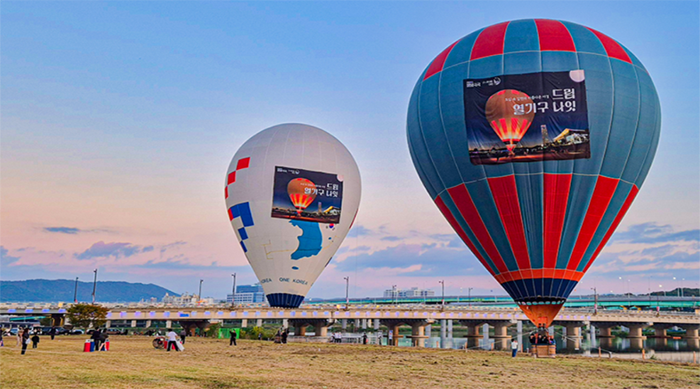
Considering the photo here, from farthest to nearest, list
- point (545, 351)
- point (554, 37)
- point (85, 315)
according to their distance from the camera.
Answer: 1. point (85, 315)
2. point (554, 37)
3. point (545, 351)

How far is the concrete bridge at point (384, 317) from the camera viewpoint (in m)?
67.5

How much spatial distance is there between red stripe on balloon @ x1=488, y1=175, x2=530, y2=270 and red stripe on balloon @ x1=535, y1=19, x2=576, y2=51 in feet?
26.9

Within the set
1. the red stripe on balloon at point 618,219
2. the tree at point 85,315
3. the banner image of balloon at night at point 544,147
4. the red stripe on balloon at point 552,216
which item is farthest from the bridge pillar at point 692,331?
the tree at point 85,315

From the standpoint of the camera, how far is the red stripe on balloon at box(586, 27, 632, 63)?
1387 inches

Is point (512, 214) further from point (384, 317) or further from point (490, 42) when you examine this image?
point (384, 317)

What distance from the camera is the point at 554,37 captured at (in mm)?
35062

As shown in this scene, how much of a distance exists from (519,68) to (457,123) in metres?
4.73

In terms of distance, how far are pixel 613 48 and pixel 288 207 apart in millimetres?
30962

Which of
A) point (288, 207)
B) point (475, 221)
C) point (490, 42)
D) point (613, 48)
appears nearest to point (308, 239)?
point (288, 207)

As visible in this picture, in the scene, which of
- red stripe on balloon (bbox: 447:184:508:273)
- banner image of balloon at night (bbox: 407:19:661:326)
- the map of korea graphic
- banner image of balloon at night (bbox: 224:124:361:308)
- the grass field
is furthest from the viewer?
the map of korea graphic

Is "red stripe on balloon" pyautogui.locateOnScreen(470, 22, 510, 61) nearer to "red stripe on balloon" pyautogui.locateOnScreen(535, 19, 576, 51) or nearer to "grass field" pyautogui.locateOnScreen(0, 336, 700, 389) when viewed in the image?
"red stripe on balloon" pyautogui.locateOnScreen(535, 19, 576, 51)

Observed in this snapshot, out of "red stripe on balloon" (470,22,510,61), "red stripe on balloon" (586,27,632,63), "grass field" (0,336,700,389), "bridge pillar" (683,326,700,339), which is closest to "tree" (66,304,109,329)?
"grass field" (0,336,700,389)

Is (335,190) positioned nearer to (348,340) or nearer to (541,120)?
(348,340)

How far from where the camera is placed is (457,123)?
35.3m
